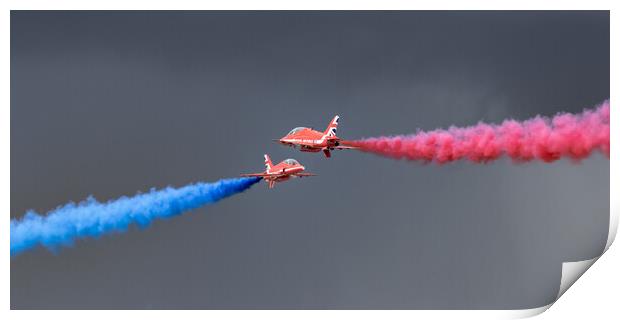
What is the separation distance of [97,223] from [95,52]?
143 inches

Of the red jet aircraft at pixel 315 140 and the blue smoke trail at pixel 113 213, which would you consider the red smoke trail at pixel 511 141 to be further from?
the blue smoke trail at pixel 113 213

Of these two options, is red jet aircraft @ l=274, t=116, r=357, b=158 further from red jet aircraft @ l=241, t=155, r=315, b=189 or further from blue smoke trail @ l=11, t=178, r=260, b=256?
blue smoke trail @ l=11, t=178, r=260, b=256

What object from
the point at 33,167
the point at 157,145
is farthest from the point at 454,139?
the point at 33,167

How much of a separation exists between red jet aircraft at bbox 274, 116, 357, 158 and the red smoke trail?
0.36m

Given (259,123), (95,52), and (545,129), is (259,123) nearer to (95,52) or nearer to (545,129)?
(95,52)

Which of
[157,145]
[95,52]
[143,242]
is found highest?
[95,52]

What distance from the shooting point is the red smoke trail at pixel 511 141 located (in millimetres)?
24141

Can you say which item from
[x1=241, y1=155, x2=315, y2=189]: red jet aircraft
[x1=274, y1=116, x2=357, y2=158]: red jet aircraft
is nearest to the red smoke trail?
[x1=274, y1=116, x2=357, y2=158]: red jet aircraft

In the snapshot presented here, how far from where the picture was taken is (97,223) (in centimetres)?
2675

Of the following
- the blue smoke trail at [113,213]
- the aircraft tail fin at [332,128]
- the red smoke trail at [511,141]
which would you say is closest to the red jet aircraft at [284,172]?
the blue smoke trail at [113,213]

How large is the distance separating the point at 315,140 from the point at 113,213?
457 cm

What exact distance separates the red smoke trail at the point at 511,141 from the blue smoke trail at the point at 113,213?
327 centimetres

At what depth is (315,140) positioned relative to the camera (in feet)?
A: 85.8

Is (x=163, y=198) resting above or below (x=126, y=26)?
below
